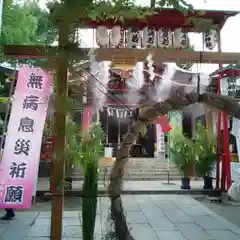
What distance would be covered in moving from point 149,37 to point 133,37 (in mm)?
380

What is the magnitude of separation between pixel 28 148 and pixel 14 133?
408 mm

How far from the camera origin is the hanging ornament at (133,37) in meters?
6.11

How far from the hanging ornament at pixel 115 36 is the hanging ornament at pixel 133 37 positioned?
0.68 feet

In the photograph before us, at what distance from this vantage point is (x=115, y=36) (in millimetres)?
6035

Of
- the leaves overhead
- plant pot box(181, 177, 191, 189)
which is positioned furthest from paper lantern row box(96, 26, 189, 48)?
plant pot box(181, 177, 191, 189)

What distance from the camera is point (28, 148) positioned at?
17.6 feet

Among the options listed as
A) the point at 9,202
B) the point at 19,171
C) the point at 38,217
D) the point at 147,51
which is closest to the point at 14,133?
the point at 19,171

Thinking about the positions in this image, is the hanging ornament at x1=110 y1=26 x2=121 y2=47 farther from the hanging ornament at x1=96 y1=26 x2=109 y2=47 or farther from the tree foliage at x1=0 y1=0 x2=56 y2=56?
the tree foliage at x1=0 y1=0 x2=56 y2=56

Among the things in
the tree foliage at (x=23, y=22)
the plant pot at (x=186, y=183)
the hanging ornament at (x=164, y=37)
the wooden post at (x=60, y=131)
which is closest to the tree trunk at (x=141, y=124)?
the wooden post at (x=60, y=131)

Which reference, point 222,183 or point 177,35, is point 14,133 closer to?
point 177,35

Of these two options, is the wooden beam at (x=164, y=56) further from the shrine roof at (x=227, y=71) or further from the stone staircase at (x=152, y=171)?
the stone staircase at (x=152, y=171)

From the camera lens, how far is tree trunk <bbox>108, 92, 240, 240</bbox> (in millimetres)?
1941

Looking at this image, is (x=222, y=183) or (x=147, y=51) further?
(x=222, y=183)

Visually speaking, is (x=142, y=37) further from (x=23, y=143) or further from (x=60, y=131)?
(x=60, y=131)
